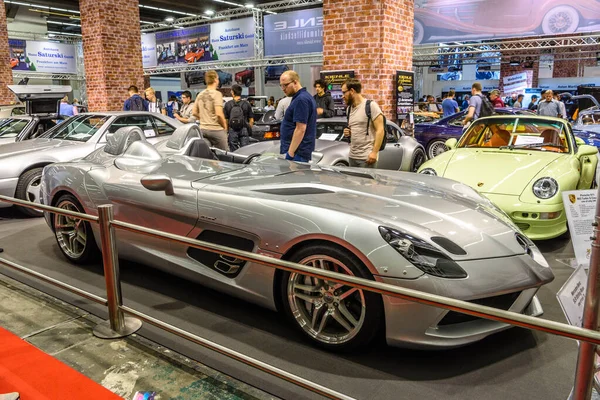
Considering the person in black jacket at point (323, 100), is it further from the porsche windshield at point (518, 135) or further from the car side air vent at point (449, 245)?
the car side air vent at point (449, 245)

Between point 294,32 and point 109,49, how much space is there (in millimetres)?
6105

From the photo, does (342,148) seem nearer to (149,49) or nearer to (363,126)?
(363,126)

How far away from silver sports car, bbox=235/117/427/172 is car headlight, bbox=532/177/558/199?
2.31m

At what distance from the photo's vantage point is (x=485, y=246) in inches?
103

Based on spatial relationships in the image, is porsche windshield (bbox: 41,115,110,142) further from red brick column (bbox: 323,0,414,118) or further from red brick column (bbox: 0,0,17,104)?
red brick column (bbox: 0,0,17,104)

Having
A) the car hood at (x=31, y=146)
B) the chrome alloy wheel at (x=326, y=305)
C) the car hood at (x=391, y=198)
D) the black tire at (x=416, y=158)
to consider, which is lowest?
the chrome alloy wheel at (x=326, y=305)

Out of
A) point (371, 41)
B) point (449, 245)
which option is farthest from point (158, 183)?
point (371, 41)

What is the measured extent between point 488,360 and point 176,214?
2.10 metres

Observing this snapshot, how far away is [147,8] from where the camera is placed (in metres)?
22.0

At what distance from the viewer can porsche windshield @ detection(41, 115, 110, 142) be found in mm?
6785

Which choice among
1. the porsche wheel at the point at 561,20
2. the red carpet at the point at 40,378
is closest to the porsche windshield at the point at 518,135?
the red carpet at the point at 40,378

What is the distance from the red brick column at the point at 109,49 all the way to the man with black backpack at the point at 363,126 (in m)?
8.05

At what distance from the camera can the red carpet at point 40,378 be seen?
238cm

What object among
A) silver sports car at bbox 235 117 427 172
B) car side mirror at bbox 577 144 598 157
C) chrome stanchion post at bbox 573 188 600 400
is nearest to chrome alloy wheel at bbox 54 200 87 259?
silver sports car at bbox 235 117 427 172
